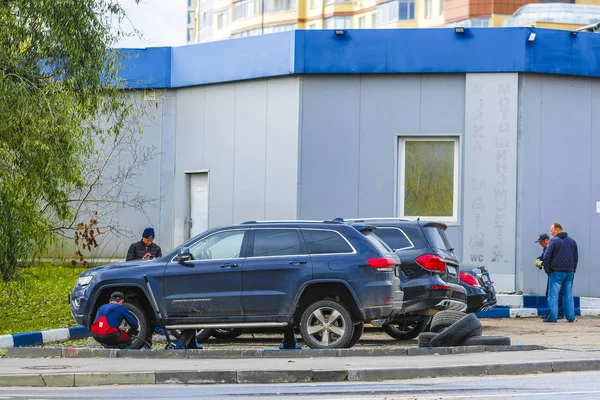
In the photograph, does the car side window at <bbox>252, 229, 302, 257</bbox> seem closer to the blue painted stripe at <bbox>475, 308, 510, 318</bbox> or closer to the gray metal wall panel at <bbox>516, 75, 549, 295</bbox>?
the blue painted stripe at <bbox>475, 308, 510, 318</bbox>

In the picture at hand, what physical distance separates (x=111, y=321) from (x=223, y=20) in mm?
80120

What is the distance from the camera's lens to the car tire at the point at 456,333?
15.3 meters

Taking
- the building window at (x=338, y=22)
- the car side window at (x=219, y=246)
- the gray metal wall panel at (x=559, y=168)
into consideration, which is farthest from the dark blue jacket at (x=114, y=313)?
the building window at (x=338, y=22)

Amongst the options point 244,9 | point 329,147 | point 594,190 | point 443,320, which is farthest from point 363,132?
point 244,9

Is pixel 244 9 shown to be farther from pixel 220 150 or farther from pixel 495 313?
pixel 495 313

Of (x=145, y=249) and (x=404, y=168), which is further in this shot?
(x=404, y=168)

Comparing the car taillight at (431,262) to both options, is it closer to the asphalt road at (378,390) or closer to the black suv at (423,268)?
the black suv at (423,268)

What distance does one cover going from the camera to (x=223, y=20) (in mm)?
93812

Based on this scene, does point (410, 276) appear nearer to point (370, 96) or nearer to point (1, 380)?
point (1, 380)

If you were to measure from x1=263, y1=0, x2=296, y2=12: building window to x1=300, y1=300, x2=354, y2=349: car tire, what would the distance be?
72066 mm

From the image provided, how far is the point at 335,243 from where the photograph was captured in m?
15.6

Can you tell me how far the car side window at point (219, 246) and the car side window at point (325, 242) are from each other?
0.89m

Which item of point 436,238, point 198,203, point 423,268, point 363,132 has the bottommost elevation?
point 423,268

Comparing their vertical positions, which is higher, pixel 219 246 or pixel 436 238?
pixel 436 238
